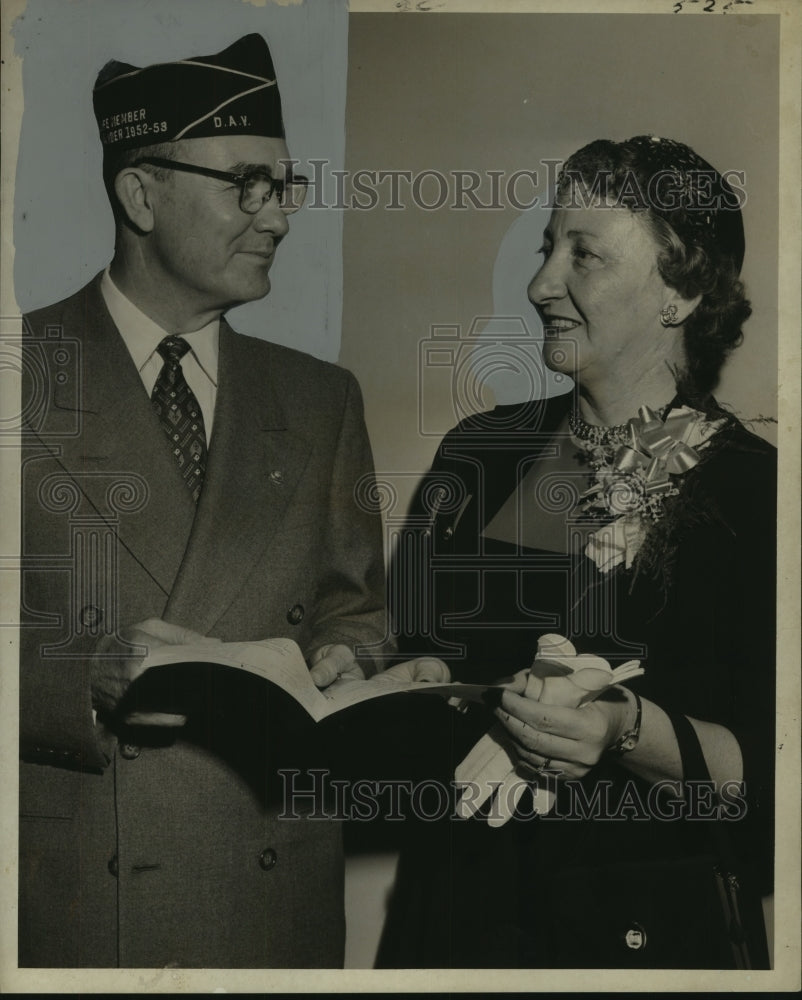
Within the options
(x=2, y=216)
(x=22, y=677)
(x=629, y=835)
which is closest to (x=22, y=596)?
(x=22, y=677)

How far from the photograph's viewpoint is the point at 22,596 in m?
2.62

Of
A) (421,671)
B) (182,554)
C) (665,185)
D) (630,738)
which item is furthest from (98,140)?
(630,738)

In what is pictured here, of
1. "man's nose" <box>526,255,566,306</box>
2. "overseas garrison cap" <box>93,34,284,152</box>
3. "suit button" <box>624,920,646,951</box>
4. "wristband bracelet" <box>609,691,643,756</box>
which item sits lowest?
"suit button" <box>624,920,646,951</box>

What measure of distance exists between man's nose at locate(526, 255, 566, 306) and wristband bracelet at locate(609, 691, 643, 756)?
86 cm

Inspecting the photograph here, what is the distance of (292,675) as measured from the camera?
2.51m

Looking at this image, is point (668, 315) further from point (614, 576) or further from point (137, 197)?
point (137, 197)

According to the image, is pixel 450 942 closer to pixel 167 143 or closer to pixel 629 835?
Answer: pixel 629 835

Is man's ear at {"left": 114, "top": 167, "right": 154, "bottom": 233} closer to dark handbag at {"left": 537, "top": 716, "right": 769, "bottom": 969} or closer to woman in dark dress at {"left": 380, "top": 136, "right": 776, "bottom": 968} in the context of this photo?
woman in dark dress at {"left": 380, "top": 136, "right": 776, "bottom": 968}

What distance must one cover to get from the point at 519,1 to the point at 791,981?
222 centimetres

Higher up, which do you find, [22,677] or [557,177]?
[557,177]

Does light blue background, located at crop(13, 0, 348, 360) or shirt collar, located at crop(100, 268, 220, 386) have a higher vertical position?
light blue background, located at crop(13, 0, 348, 360)

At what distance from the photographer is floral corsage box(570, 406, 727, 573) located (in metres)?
2.62

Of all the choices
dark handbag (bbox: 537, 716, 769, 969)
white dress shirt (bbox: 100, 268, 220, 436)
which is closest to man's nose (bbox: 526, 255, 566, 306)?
white dress shirt (bbox: 100, 268, 220, 436)

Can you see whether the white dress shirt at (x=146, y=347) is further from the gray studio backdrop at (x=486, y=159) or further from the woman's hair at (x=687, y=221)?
the woman's hair at (x=687, y=221)
